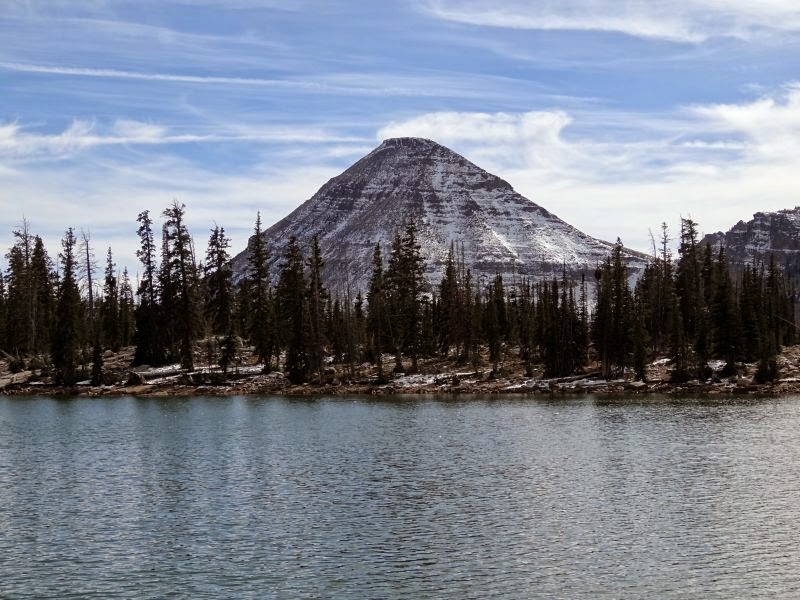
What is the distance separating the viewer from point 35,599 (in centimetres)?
2314

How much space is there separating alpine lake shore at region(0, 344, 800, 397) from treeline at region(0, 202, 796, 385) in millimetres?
1269

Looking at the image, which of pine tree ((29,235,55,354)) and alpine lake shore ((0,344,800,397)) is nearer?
alpine lake shore ((0,344,800,397))

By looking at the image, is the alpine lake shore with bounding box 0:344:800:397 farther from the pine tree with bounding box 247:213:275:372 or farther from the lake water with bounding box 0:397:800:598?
the lake water with bounding box 0:397:800:598

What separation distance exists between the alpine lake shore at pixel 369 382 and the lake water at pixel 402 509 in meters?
25.9

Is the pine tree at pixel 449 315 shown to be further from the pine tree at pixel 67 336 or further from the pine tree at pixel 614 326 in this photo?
the pine tree at pixel 67 336

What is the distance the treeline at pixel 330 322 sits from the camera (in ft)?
307

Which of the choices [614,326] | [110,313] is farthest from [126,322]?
[614,326]

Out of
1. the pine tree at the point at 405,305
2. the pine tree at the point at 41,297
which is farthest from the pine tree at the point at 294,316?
the pine tree at the point at 41,297

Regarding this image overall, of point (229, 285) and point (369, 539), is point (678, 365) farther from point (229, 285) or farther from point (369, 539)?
point (369, 539)

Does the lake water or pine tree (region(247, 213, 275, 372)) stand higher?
pine tree (region(247, 213, 275, 372))

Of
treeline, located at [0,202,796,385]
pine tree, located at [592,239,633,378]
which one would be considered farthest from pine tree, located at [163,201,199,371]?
pine tree, located at [592,239,633,378]

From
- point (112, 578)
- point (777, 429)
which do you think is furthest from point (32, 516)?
point (777, 429)

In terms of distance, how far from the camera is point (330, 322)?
122m

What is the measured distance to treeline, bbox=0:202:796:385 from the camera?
9356 cm
